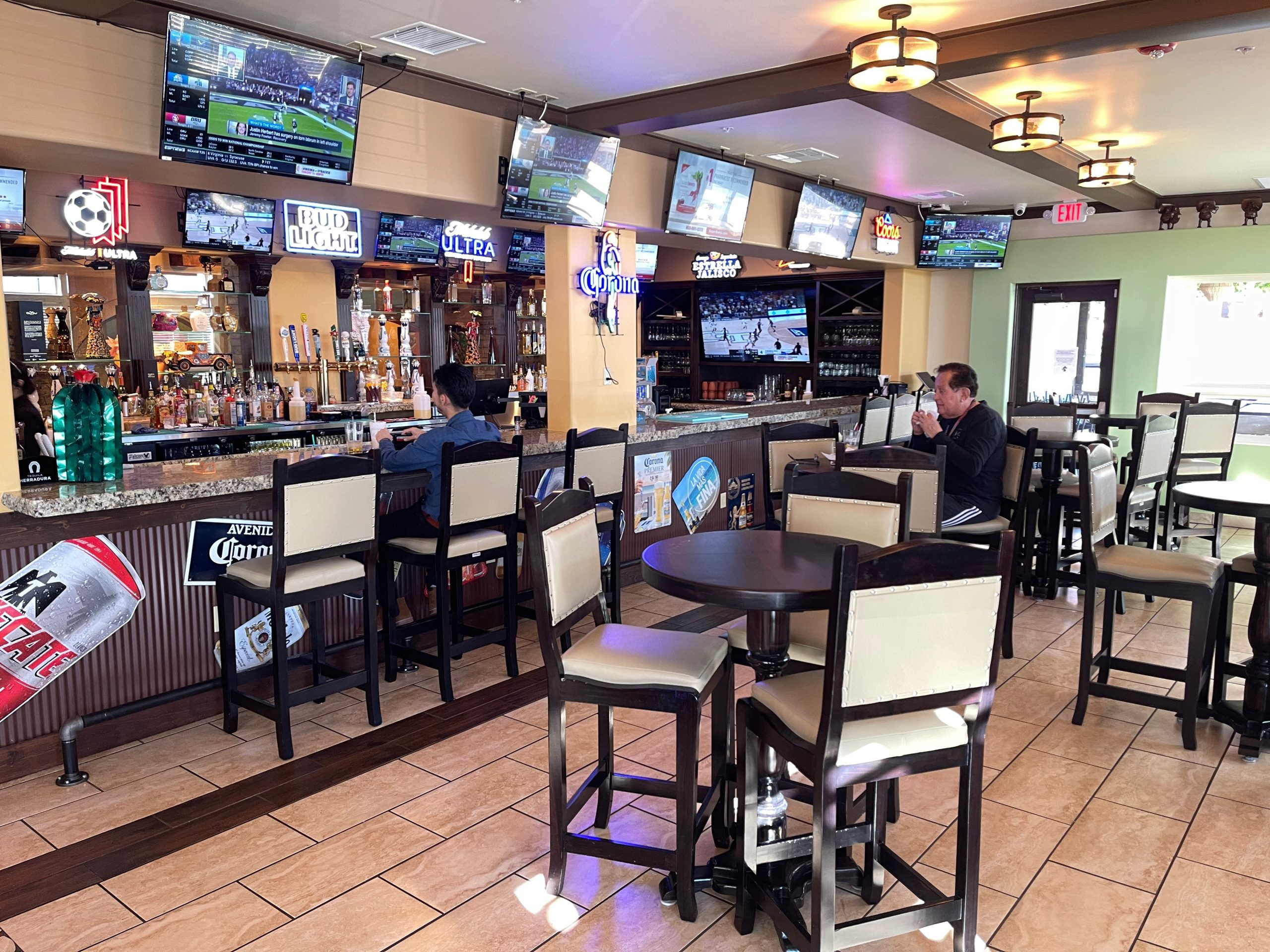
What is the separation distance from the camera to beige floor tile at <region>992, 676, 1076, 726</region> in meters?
4.11

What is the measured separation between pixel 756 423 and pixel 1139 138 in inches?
134

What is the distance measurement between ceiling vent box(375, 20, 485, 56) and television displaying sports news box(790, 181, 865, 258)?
13.4ft

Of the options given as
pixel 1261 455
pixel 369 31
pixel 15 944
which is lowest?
pixel 15 944

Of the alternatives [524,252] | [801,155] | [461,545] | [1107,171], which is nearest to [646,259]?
[524,252]

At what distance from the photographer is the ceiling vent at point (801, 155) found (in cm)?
678

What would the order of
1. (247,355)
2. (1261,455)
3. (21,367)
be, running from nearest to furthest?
(21,367) < (247,355) < (1261,455)

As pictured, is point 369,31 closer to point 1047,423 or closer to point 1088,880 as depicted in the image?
point 1088,880

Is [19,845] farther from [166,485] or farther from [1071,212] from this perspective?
[1071,212]

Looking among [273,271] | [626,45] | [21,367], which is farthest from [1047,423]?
[21,367]

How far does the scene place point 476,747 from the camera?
378cm

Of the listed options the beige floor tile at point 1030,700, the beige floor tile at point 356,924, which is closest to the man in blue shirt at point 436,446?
the beige floor tile at point 356,924

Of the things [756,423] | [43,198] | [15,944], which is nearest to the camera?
[15,944]

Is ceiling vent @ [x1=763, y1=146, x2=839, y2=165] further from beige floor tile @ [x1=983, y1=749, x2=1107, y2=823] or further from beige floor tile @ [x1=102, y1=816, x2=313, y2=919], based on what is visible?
beige floor tile @ [x1=102, y1=816, x2=313, y2=919]

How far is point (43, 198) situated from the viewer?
21.2ft
